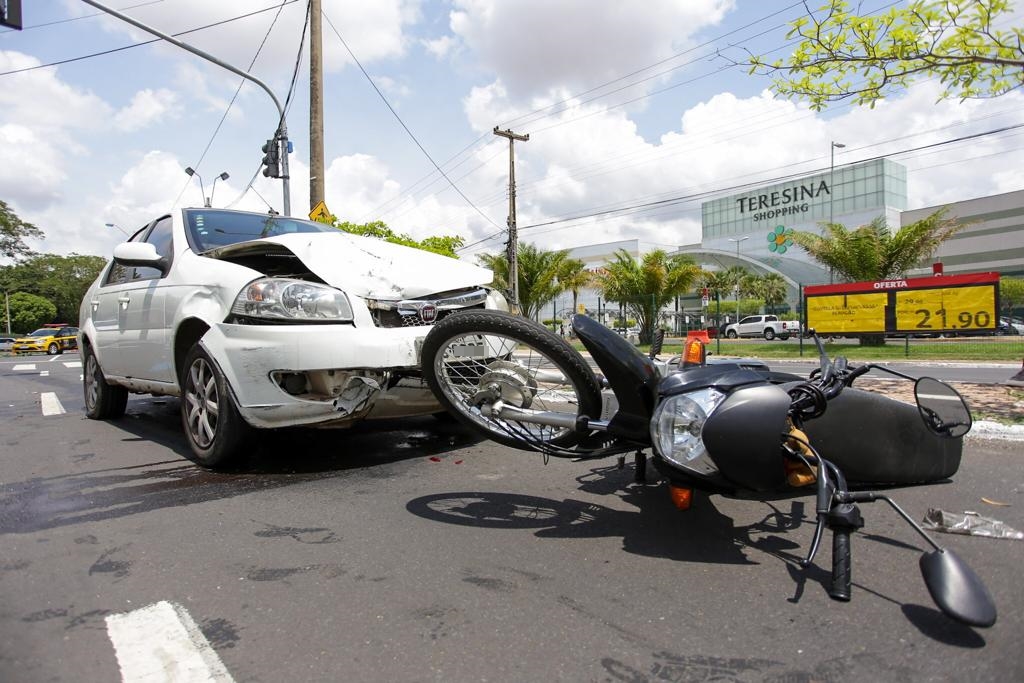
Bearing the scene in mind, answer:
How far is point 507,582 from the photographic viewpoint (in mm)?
2506

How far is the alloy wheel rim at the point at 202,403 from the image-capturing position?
4047 mm

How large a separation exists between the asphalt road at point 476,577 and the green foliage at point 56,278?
7114 centimetres

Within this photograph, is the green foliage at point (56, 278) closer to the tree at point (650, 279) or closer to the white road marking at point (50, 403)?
the tree at point (650, 279)

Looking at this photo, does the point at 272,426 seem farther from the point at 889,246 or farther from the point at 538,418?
the point at 889,246

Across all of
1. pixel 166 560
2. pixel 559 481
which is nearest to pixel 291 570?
pixel 166 560

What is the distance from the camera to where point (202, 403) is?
13.7 feet

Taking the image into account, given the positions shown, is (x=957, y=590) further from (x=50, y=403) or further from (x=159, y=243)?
(x=50, y=403)

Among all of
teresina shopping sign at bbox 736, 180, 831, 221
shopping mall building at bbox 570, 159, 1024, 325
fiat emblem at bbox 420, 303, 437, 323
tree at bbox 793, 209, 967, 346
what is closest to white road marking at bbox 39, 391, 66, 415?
fiat emblem at bbox 420, 303, 437, 323

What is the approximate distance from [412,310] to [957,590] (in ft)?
9.43

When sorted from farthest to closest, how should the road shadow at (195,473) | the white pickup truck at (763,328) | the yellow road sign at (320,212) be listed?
the white pickup truck at (763,328) → the yellow road sign at (320,212) → the road shadow at (195,473)

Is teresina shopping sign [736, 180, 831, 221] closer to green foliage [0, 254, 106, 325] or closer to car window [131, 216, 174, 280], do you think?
green foliage [0, 254, 106, 325]

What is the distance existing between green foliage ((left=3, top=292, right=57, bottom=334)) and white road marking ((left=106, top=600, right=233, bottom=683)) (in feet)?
236

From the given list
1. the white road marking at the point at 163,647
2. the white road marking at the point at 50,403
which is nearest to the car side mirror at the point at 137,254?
the white road marking at the point at 163,647

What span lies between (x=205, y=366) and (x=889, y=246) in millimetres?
24048
